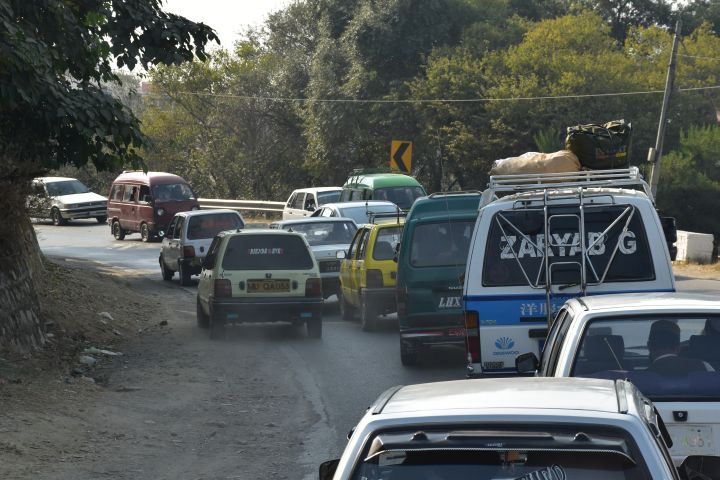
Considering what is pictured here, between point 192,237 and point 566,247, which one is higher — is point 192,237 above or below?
below

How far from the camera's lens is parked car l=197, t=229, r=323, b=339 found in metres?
18.1

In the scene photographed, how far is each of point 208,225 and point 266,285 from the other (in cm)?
953

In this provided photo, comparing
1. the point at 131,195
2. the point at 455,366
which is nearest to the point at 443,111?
the point at 131,195

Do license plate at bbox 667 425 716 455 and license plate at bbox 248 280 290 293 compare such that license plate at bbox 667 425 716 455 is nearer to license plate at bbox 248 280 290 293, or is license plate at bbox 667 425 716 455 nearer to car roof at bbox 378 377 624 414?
car roof at bbox 378 377 624 414

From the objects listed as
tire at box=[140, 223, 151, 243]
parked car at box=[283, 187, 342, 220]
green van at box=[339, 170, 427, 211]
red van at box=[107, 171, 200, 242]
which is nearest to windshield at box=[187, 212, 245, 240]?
green van at box=[339, 170, 427, 211]

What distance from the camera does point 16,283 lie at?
49.1ft

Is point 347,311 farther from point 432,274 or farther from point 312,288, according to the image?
point 432,274

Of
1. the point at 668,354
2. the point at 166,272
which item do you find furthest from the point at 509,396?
the point at 166,272

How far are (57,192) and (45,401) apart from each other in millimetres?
36396

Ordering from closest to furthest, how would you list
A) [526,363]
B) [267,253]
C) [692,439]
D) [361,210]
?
[692,439] < [526,363] < [267,253] < [361,210]

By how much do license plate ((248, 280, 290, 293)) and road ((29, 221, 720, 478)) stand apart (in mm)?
842

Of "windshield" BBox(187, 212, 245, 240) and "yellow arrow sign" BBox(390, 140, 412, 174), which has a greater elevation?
"yellow arrow sign" BBox(390, 140, 412, 174)

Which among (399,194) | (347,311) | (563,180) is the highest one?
(563,180)

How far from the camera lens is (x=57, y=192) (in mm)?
47125
